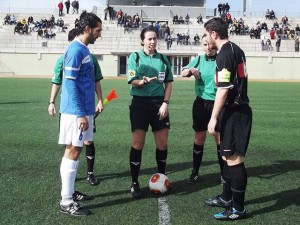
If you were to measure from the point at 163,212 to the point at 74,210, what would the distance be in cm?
104

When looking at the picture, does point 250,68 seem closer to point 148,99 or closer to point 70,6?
point 70,6

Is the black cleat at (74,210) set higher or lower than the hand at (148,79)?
lower

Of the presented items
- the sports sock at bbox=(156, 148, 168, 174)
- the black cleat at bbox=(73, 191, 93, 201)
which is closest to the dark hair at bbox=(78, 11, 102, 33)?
the sports sock at bbox=(156, 148, 168, 174)

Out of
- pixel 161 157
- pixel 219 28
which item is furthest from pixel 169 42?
pixel 219 28

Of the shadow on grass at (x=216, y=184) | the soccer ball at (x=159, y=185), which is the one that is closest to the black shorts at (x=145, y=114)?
the soccer ball at (x=159, y=185)

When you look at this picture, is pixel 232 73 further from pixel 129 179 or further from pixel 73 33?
pixel 129 179

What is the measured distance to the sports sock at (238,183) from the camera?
4.89m

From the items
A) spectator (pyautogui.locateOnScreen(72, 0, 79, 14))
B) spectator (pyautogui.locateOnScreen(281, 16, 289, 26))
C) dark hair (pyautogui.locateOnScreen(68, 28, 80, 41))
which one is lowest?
dark hair (pyautogui.locateOnScreen(68, 28, 80, 41))

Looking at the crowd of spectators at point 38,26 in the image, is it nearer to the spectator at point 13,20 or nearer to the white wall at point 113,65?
the spectator at point 13,20

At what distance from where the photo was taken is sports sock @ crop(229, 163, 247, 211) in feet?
16.0

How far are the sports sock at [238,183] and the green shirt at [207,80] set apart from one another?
157cm

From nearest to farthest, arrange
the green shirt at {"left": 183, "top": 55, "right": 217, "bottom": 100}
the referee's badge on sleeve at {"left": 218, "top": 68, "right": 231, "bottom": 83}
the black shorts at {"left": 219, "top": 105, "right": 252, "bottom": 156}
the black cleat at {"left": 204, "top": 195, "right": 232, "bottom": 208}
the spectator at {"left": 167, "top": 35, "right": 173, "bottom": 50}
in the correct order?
the referee's badge on sleeve at {"left": 218, "top": 68, "right": 231, "bottom": 83} → the black shorts at {"left": 219, "top": 105, "right": 252, "bottom": 156} → the black cleat at {"left": 204, "top": 195, "right": 232, "bottom": 208} → the green shirt at {"left": 183, "top": 55, "right": 217, "bottom": 100} → the spectator at {"left": 167, "top": 35, "right": 173, "bottom": 50}

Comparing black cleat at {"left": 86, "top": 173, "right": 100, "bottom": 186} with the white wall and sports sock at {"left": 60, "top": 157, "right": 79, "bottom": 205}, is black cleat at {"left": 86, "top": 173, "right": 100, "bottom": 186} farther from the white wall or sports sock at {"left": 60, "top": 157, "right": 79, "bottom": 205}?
the white wall

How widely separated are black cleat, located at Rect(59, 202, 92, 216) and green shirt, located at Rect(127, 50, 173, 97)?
5.46 ft
